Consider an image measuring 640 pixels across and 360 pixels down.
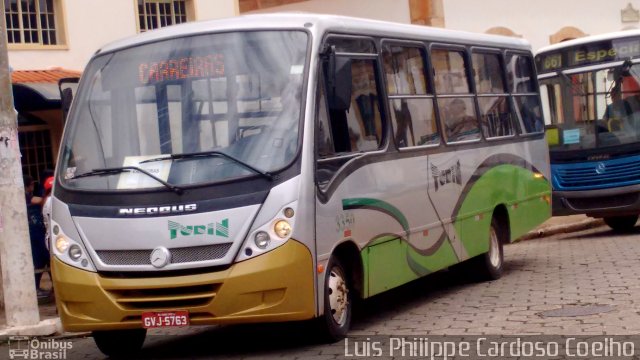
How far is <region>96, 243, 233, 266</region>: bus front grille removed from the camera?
8.83 metres

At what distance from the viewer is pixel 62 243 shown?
934 centimetres

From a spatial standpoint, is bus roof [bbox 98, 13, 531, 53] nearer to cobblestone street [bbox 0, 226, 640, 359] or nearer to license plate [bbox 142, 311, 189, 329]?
license plate [bbox 142, 311, 189, 329]

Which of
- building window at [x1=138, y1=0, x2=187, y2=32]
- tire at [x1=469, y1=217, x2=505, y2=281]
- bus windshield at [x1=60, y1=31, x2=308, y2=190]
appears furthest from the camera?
building window at [x1=138, y1=0, x2=187, y2=32]

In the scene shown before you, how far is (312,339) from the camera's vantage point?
31.5 feet

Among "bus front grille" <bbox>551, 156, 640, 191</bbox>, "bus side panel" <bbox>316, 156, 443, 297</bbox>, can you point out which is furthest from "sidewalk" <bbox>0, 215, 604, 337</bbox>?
"bus side panel" <bbox>316, 156, 443, 297</bbox>

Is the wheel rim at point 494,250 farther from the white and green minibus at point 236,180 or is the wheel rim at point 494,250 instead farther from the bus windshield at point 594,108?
the bus windshield at point 594,108

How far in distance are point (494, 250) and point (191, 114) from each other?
17.6 ft

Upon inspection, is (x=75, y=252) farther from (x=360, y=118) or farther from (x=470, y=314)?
(x=470, y=314)

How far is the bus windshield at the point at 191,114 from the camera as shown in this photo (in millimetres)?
9109

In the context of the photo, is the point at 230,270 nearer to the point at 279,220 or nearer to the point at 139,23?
the point at 279,220

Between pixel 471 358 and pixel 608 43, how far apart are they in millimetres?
11458

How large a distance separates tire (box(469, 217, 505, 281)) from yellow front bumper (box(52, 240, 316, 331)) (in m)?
4.75

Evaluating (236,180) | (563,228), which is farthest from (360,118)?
(563,228)

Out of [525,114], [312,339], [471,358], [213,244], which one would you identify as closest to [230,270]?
[213,244]
